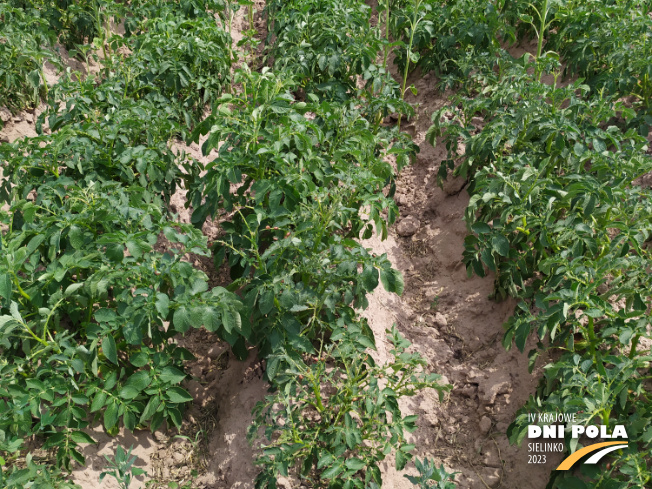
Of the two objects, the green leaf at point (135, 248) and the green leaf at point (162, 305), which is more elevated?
the green leaf at point (135, 248)

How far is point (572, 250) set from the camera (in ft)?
8.46

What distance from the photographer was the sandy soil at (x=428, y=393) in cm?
256

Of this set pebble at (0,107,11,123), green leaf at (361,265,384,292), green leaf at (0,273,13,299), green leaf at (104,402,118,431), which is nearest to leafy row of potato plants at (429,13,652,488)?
green leaf at (361,265,384,292)

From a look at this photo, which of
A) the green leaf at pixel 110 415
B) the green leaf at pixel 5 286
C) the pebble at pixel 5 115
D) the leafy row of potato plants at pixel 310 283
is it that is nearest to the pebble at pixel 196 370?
the leafy row of potato plants at pixel 310 283

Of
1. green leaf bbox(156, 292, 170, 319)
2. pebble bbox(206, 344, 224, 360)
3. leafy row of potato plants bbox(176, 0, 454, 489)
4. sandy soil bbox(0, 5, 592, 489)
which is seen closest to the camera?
green leaf bbox(156, 292, 170, 319)

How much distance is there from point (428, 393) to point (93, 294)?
1749 mm

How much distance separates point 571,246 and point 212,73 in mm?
2740

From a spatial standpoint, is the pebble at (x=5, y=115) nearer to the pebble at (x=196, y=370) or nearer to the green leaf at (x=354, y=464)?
the pebble at (x=196, y=370)

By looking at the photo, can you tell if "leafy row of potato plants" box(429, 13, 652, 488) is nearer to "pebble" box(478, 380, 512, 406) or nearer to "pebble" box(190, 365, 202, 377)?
"pebble" box(478, 380, 512, 406)

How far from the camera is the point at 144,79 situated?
3729 mm

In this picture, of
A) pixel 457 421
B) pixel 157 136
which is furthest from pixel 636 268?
pixel 157 136
